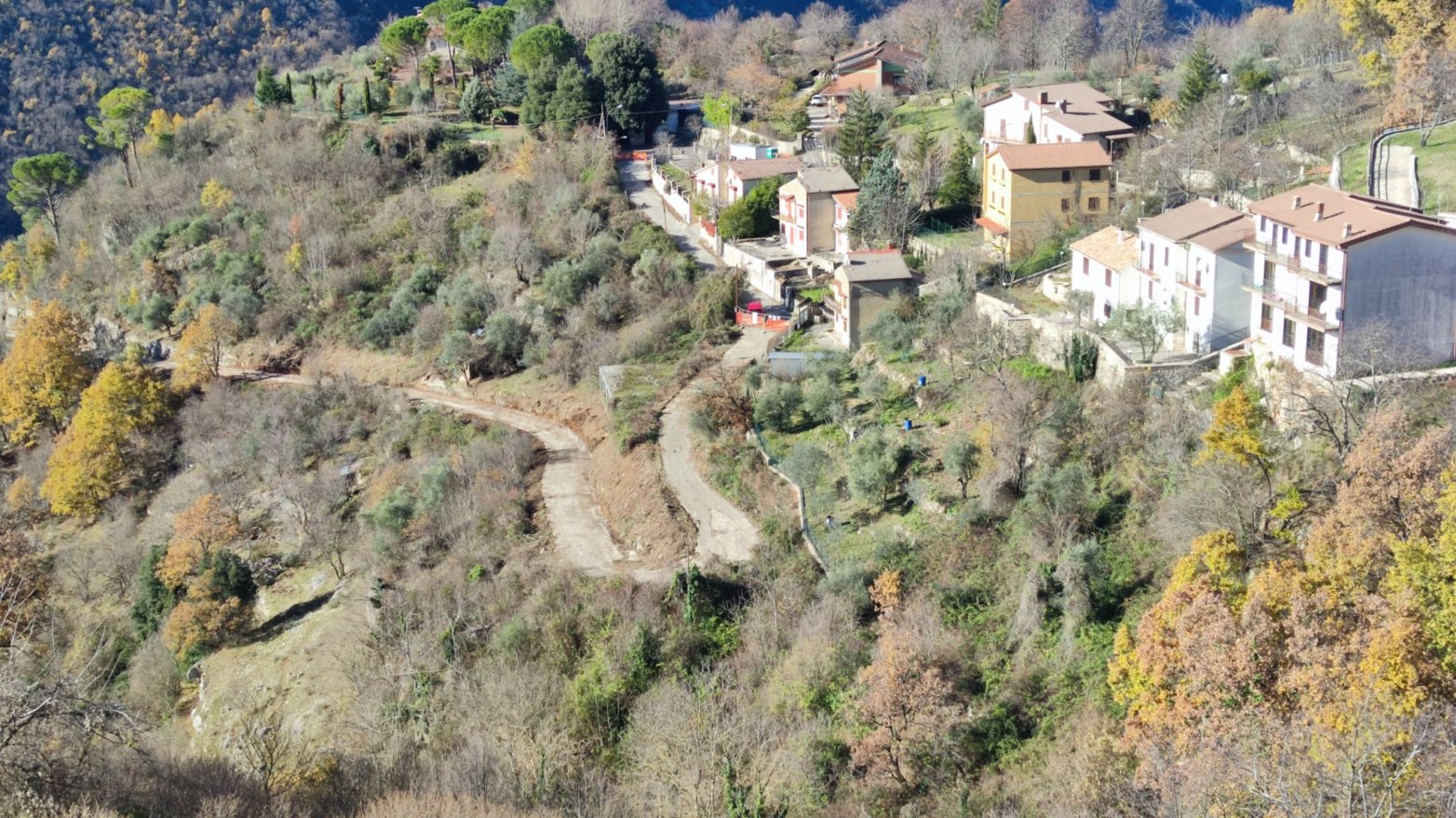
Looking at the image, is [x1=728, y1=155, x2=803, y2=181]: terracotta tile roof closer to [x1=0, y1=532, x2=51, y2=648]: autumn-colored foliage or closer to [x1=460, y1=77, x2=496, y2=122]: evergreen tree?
[x1=460, y1=77, x2=496, y2=122]: evergreen tree

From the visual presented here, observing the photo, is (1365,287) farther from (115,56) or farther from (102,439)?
(115,56)

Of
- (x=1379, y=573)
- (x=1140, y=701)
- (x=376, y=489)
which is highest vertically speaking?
(x=1379, y=573)

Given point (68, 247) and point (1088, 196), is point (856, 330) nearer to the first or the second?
point (1088, 196)

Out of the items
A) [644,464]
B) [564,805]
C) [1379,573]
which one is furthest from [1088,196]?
[564,805]

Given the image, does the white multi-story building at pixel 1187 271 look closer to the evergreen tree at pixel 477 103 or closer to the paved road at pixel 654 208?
the paved road at pixel 654 208

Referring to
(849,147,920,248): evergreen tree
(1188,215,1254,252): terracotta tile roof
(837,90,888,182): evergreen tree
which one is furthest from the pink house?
(1188,215,1254,252): terracotta tile roof

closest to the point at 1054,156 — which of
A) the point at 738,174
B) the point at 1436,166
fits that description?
the point at 1436,166

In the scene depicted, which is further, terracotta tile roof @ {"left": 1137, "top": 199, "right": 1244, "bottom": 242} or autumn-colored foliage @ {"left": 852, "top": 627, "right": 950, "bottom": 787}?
terracotta tile roof @ {"left": 1137, "top": 199, "right": 1244, "bottom": 242}
